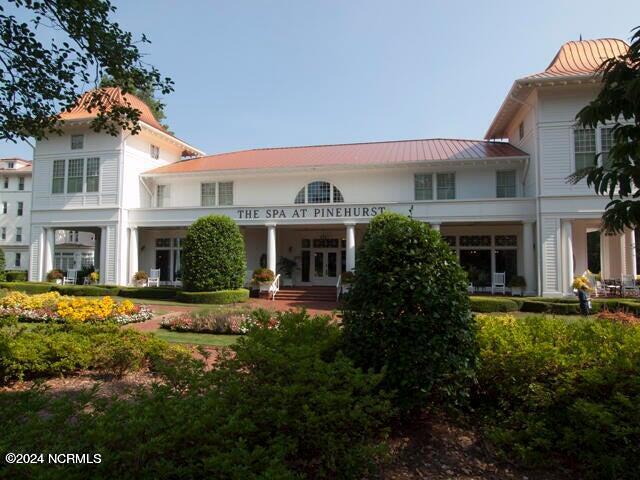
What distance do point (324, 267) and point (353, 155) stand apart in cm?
679

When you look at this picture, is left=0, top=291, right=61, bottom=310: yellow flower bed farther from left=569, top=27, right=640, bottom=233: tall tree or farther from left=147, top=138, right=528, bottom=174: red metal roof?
left=569, top=27, right=640, bottom=233: tall tree

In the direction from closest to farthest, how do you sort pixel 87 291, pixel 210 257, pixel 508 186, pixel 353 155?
pixel 210 257 < pixel 87 291 < pixel 508 186 < pixel 353 155

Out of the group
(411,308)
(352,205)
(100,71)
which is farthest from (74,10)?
(352,205)

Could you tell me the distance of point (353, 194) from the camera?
22.5 meters

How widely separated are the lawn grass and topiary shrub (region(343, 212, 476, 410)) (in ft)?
18.9

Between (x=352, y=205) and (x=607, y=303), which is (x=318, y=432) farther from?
(x=352, y=205)

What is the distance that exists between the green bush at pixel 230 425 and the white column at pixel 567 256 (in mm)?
16982

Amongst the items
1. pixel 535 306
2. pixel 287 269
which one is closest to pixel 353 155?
pixel 287 269

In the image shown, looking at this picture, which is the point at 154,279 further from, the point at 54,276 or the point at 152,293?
the point at 54,276

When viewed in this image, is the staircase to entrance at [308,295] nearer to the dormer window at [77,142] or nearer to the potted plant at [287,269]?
the potted plant at [287,269]

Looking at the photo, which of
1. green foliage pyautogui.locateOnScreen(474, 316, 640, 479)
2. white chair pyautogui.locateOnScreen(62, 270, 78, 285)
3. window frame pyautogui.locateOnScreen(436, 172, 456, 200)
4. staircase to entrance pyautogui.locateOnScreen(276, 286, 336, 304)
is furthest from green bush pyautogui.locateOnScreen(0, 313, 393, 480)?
white chair pyautogui.locateOnScreen(62, 270, 78, 285)

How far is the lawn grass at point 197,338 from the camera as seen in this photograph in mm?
9732

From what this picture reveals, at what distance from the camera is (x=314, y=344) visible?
14.2 feet

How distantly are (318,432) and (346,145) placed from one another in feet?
84.9
